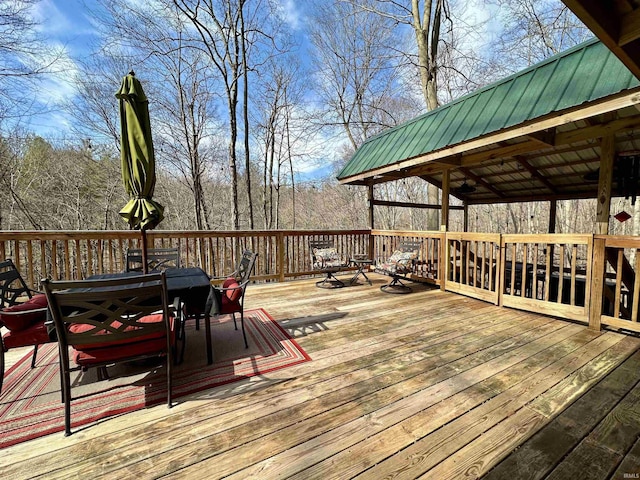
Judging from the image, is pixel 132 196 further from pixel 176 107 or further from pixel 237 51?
pixel 176 107

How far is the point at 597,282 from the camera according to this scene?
3104 mm

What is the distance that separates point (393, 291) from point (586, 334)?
2.45 meters

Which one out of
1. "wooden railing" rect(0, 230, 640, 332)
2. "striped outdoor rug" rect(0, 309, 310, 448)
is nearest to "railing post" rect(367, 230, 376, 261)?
"wooden railing" rect(0, 230, 640, 332)

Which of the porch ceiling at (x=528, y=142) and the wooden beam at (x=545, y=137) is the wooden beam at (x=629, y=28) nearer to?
the porch ceiling at (x=528, y=142)

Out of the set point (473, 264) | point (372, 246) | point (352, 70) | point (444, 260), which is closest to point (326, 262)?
point (372, 246)

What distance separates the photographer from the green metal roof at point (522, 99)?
2768 mm

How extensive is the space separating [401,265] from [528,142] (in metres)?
2.53

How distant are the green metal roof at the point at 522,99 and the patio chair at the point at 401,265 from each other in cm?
162

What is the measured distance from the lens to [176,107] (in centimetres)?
1040

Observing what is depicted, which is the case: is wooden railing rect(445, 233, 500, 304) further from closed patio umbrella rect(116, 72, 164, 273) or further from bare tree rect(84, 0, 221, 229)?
bare tree rect(84, 0, 221, 229)

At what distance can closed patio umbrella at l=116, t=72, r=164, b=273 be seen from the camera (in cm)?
256

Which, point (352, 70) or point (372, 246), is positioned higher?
point (352, 70)

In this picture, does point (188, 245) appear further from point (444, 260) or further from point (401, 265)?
point (444, 260)

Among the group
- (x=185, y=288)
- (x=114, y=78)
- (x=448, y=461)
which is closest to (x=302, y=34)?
(x=114, y=78)
